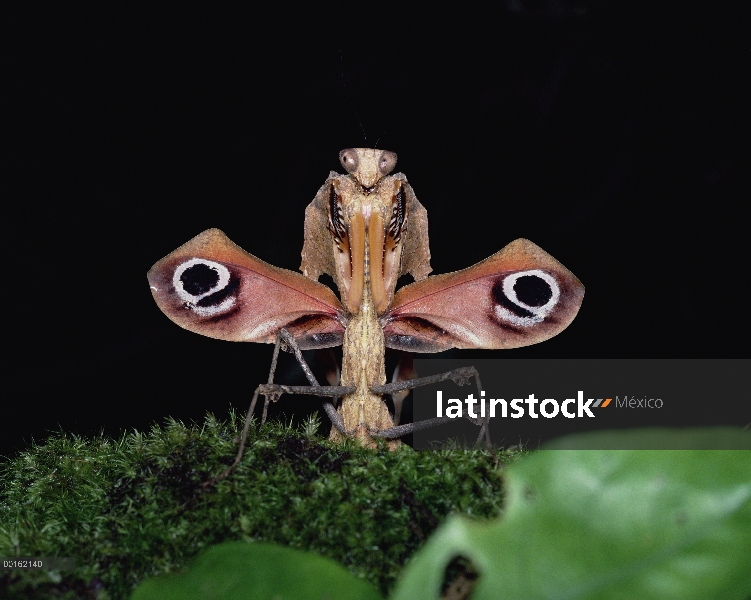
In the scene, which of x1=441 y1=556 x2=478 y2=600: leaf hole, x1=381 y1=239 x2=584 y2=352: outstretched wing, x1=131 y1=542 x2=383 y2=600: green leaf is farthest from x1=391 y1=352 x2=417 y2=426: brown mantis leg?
x1=131 y1=542 x2=383 y2=600: green leaf

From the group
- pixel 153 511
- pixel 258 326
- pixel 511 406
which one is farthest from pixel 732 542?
pixel 511 406

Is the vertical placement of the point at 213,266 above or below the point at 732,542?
above

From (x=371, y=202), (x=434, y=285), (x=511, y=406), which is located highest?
(x=371, y=202)

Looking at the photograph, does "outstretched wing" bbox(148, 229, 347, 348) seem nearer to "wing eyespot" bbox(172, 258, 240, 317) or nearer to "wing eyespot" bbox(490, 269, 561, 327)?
"wing eyespot" bbox(172, 258, 240, 317)

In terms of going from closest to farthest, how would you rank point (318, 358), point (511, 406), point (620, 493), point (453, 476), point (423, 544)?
point (620, 493) → point (423, 544) → point (453, 476) → point (318, 358) → point (511, 406)

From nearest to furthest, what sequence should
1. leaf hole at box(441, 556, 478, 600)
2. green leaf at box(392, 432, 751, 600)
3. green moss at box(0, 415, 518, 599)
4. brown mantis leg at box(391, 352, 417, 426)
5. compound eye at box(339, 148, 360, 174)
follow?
green leaf at box(392, 432, 751, 600)
leaf hole at box(441, 556, 478, 600)
green moss at box(0, 415, 518, 599)
compound eye at box(339, 148, 360, 174)
brown mantis leg at box(391, 352, 417, 426)

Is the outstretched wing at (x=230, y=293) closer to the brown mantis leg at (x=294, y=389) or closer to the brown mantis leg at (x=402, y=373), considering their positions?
the brown mantis leg at (x=294, y=389)

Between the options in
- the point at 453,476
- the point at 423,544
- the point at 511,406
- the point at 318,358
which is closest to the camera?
the point at 423,544

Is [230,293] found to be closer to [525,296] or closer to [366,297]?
[366,297]

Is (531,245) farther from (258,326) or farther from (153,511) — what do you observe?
(153,511)
